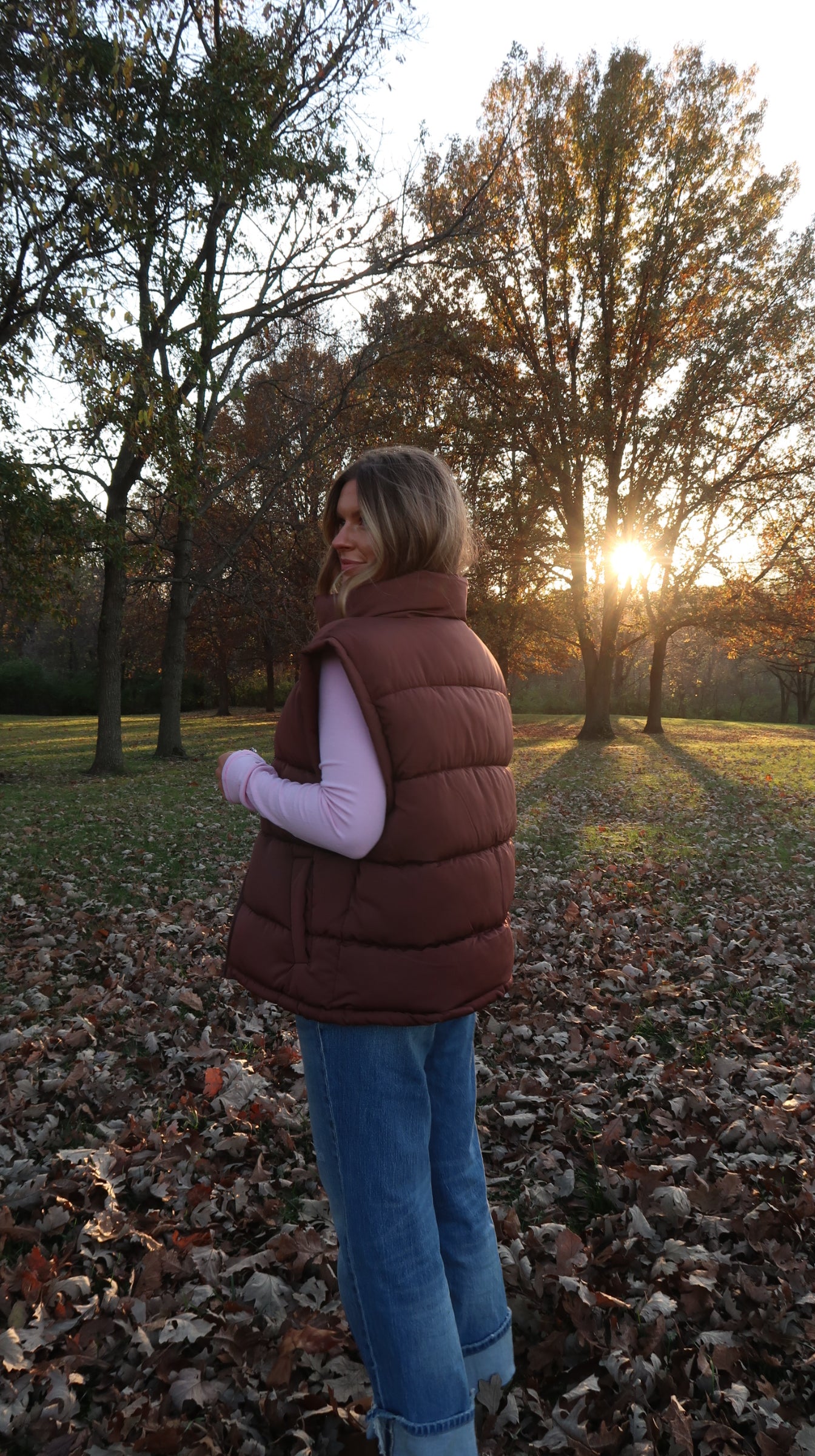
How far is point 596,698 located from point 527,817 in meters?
14.8

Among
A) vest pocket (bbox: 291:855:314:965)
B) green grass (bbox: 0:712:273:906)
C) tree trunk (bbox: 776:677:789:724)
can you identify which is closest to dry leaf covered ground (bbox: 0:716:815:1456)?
green grass (bbox: 0:712:273:906)

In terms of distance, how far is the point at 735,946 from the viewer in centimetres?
631

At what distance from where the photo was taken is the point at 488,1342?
2.21 metres

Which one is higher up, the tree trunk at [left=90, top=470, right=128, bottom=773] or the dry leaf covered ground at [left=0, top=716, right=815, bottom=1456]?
the tree trunk at [left=90, top=470, right=128, bottom=773]

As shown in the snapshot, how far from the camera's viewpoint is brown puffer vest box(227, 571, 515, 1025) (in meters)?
1.71

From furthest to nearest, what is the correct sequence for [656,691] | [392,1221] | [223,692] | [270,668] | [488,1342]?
[223,692], [270,668], [656,691], [488,1342], [392,1221]

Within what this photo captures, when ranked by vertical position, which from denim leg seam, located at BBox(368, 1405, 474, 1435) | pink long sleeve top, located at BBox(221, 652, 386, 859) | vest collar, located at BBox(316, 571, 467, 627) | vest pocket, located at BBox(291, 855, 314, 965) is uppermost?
vest collar, located at BBox(316, 571, 467, 627)

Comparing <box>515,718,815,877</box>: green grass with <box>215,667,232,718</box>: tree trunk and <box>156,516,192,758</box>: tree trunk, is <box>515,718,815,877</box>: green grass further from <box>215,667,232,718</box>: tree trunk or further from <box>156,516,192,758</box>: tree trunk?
<box>215,667,232,718</box>: tree trunk

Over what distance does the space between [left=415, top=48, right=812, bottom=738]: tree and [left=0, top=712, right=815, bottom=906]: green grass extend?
8523mm

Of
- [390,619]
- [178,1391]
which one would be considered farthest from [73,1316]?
[390,619]

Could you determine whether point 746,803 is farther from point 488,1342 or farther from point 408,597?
point 408,597


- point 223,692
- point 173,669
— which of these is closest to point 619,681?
point 223,692

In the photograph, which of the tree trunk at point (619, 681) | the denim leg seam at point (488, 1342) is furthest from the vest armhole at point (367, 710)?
the tree trunk at point (619, 681)

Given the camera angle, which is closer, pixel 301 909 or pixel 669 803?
pixel 301 909
